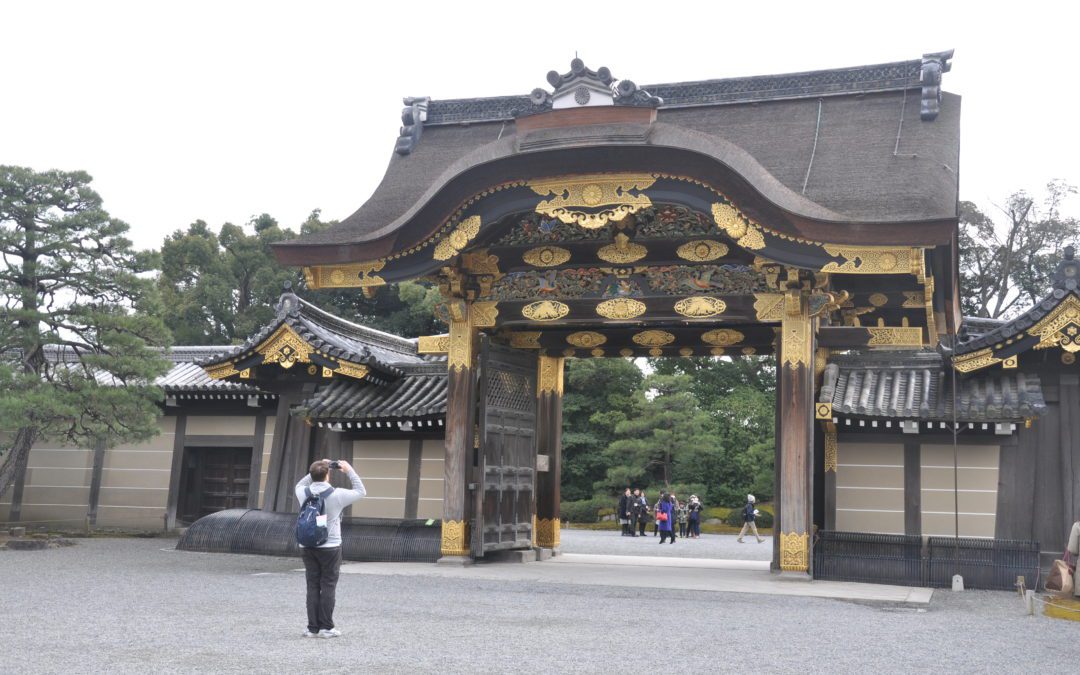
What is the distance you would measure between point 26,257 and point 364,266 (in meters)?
6.63

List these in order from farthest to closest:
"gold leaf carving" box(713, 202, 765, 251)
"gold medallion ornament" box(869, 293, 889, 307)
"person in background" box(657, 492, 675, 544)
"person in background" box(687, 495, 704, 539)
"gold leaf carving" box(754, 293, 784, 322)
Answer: "person in background" box(687, 495, 704, 539) → "person in background" box(657, 492, 675, 544) → "gold medallion ornament" box(869, 293, 889, 307) → "gold leaf carving" box(754, 293, 784, 322) → "gold leaf carving" box(713, 202, 765, 251)

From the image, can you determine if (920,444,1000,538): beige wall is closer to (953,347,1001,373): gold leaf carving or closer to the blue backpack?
(953,347,1001,373): gold leaf carving

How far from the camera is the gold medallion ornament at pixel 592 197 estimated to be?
12.2 m

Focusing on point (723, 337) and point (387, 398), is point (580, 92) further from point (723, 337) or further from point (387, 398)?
point (387, 398)

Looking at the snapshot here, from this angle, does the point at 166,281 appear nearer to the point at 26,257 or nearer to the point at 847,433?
the point at 26,257

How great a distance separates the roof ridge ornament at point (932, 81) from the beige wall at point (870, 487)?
4374mm

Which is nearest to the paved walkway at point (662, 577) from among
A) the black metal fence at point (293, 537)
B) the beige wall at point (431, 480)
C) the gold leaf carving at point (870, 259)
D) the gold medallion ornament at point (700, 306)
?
the black metal fence at point (293, 537)

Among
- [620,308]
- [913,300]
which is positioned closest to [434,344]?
[620,308]

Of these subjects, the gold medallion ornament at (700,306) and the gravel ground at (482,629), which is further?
the gold medallion ornament at (700,306)

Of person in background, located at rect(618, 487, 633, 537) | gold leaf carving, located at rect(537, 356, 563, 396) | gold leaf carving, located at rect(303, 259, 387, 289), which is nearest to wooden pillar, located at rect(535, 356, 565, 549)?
gold leaf carving, located at rect(537, 356, 563, 396)

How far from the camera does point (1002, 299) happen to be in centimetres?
3809

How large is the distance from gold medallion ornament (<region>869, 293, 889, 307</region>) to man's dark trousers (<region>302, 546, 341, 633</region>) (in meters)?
9.02

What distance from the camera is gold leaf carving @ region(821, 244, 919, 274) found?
1134cm

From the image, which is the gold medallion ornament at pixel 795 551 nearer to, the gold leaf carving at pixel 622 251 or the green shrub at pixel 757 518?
the gold leaf carving at pixel 622 251
